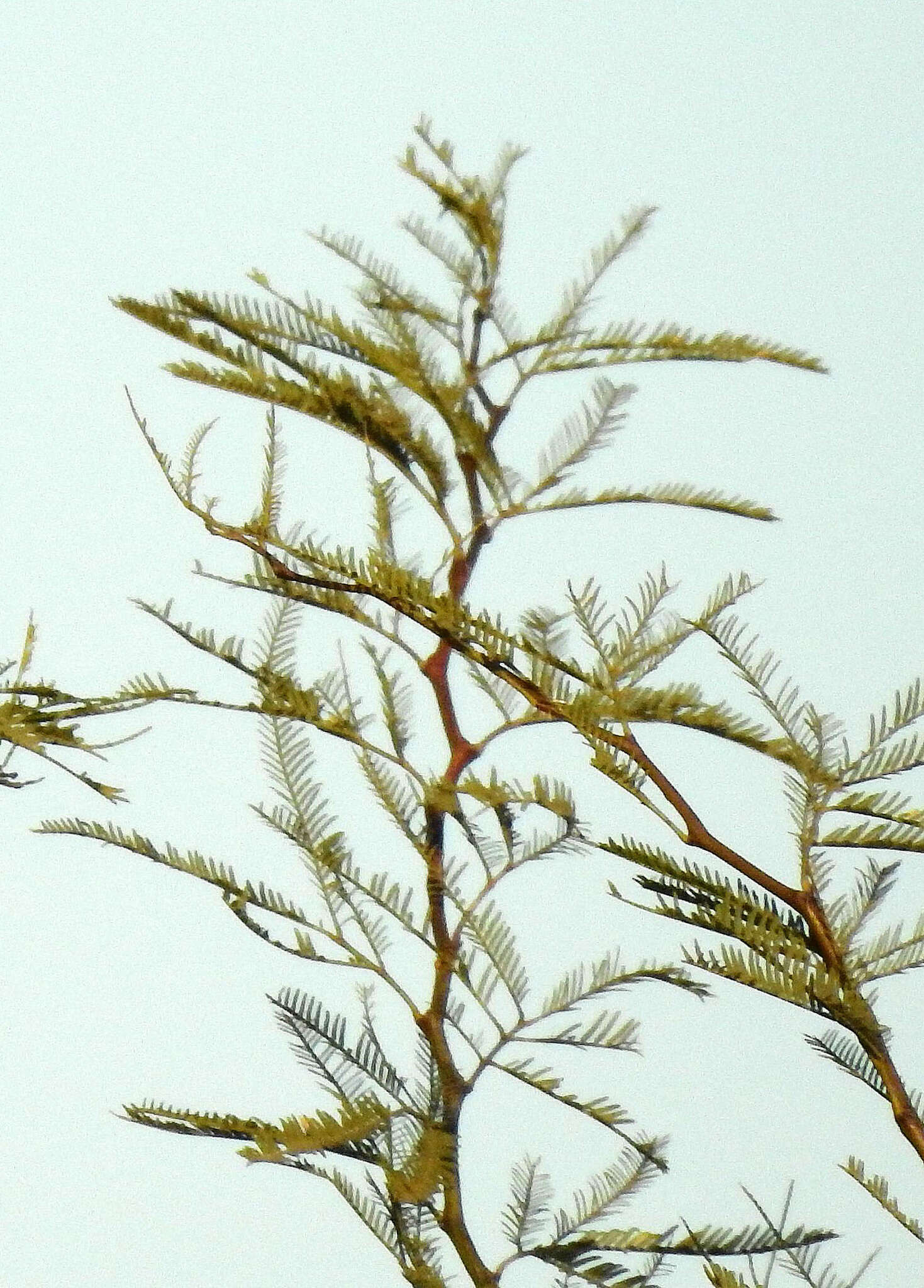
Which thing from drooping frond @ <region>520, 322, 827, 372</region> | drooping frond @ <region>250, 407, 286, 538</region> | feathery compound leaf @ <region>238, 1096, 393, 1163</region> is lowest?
feathery compound leaf @ <region>238, 1096, 393, 1163</region>

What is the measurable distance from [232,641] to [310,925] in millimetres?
114

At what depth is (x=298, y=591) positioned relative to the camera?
56 centimetres

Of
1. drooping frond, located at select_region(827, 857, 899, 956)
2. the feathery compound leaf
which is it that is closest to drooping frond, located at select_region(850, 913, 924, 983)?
drooping frond, located at select_region(827, 857, 899, 956)

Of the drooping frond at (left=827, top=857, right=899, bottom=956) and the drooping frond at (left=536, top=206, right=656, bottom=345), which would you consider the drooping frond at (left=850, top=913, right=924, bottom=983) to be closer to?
the drooping frond at (left=827, top=857, right=899, bottom=956)

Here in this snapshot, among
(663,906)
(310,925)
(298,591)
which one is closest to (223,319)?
(298,591)

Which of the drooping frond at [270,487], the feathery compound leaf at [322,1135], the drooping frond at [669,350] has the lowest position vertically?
the feathery compound leaf at [322,1135]

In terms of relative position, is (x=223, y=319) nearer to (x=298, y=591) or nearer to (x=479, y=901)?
(x=298, y=591)

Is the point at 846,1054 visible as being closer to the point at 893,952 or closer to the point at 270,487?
the point at 893,952

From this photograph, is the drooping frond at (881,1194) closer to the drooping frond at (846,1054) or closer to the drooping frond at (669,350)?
the drooping frond at (846,1054)

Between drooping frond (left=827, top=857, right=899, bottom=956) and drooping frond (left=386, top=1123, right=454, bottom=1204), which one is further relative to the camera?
drooping frond (left=386, top=1123, right=454, bottom=1204)

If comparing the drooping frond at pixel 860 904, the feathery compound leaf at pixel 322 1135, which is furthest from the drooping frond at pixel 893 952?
the feathery compound leaf at pixel 322 1135

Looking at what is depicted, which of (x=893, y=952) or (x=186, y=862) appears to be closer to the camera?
(x=893, y=952)

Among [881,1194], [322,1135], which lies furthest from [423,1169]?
[881,1194]

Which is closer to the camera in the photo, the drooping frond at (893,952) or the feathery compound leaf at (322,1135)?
the drooping frond at (893,952)
